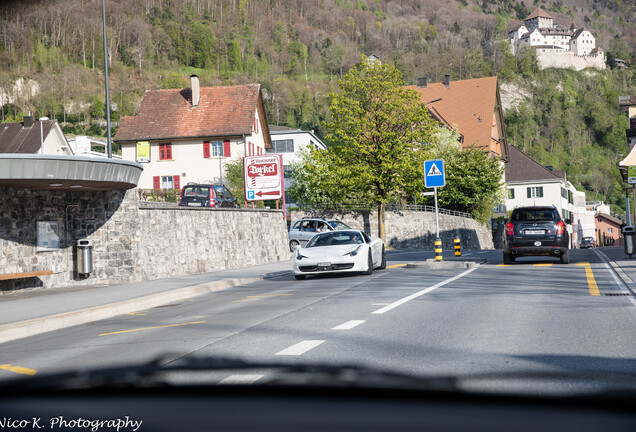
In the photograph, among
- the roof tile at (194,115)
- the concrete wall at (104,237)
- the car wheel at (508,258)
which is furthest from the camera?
the roof tile at (194,115)

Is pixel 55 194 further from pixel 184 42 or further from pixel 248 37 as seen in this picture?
pixel 248 37

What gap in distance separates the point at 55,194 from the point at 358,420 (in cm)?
1867

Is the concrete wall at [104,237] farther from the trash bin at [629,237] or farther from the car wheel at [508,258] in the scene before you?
the trash bin at [629,237]

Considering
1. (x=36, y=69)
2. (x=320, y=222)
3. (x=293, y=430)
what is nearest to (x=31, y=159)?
(x=293, y=430)

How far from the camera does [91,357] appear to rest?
748cm

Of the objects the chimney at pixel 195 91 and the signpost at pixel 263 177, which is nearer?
the signpost at pixel 263 177

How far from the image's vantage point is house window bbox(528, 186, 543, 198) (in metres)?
87.1

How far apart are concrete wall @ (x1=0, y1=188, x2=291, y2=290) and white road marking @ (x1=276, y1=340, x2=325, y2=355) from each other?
508 inches

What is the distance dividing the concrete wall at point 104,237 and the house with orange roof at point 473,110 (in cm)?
5725

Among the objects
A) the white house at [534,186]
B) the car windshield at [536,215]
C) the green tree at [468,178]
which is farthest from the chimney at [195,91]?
the car windshield at [536,215]

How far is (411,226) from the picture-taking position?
5091 cm

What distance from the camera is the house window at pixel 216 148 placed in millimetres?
60781

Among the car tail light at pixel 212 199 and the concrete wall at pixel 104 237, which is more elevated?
the car tail light at pixel 212 199

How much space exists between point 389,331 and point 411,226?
4279 cm
